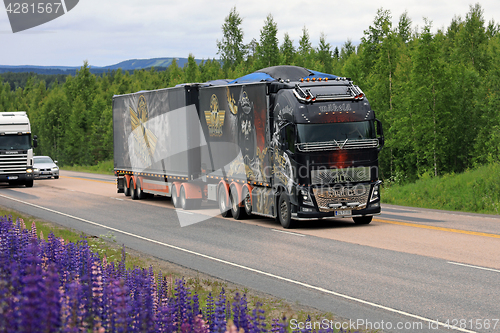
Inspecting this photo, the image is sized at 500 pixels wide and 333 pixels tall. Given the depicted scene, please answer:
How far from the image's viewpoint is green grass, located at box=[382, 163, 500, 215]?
22600mm

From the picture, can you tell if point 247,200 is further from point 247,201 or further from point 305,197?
point 305,197

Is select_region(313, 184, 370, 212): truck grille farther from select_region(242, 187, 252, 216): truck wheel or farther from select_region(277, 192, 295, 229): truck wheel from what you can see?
select_region(242, 187, 252, 216): truck wheel

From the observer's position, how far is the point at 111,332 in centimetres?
475

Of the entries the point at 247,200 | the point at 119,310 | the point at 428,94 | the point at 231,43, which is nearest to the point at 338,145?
the point at 247,200

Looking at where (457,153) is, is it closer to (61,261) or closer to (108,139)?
(61,261)

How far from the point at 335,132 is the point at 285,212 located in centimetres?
267

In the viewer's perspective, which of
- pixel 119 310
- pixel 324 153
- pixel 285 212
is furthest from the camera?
pixel 285 212

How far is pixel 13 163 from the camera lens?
36000mm

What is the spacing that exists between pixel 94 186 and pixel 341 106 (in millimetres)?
23303

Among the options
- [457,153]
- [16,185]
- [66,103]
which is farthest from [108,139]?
[457,153]

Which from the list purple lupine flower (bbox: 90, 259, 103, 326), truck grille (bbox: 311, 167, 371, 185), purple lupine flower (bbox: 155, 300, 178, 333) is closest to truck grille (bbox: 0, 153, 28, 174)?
truck grille (bbox: 311, 167, 371, 185)

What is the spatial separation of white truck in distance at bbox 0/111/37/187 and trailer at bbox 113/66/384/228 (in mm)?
15059

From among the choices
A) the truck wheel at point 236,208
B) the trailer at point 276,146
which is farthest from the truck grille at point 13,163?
the truck wheel at point 236,208

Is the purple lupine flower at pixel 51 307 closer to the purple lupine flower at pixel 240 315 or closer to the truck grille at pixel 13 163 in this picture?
the purple lupine flower at pixel 240 315
